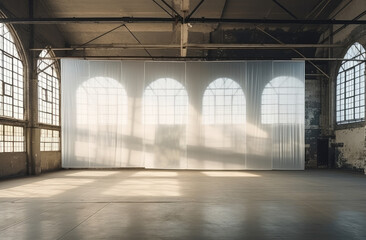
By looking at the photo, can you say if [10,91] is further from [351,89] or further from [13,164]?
[351,89]

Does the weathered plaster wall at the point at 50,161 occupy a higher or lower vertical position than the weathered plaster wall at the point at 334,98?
lower

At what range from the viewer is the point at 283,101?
18922 mm

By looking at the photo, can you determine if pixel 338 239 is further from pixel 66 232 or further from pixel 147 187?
pixel 147 187

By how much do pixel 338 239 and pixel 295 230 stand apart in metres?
0.76

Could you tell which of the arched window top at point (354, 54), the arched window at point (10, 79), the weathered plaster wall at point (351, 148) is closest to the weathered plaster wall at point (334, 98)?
the weathered plaster wall at point (351, 148)

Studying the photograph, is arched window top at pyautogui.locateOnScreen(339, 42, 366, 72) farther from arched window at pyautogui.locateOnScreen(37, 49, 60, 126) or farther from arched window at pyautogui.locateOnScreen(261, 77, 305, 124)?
arched window at pyautogui.locateOnScreen(37, 49, 60, 126)

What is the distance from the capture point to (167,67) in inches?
754

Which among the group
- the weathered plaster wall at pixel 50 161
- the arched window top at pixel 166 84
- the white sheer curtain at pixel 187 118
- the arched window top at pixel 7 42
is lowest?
the weathered plaster wall at pixel 50 161

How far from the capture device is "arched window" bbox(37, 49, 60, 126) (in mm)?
17078

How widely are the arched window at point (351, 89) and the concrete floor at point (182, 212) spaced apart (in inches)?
305

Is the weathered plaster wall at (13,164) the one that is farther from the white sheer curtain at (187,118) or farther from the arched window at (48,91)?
the white sheer curtain at (187,118)

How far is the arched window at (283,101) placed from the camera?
18.8m

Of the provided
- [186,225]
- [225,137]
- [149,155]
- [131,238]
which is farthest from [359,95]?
[131,238]

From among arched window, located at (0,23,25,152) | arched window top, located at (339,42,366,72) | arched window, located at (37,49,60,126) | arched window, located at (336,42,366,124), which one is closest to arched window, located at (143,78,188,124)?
arched window, located at (37,49,60,126)
